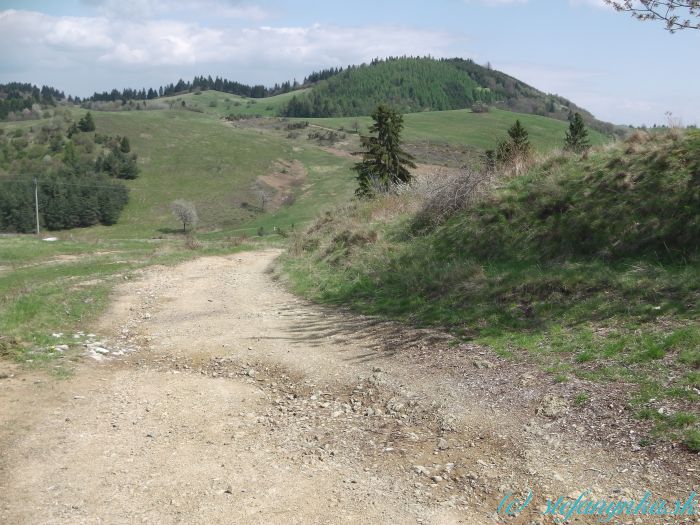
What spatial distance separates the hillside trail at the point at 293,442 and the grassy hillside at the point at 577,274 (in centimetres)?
94

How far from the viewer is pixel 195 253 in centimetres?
2673

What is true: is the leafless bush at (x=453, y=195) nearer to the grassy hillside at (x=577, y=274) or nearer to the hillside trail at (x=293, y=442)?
the grassy hillside at (x=577, y=274)

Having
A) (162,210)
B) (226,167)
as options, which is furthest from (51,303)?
(226,167)

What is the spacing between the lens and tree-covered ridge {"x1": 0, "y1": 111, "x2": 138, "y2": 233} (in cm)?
7594

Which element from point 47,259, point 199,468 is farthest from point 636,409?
point 47,259

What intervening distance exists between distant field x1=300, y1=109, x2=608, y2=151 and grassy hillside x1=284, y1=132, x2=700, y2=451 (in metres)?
109

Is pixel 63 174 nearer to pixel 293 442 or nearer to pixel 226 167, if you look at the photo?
pixel 226 167

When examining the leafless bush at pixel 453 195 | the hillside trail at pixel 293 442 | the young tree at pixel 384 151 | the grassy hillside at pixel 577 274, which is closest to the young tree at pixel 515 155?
the leafless bush at pixel 453 195

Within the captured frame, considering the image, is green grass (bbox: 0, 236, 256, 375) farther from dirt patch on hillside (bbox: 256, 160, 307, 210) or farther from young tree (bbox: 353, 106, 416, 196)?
dirt patch on hillside (bbox: 256, 160, 307, 210)

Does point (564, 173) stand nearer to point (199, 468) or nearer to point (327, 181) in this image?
point (199, 468)

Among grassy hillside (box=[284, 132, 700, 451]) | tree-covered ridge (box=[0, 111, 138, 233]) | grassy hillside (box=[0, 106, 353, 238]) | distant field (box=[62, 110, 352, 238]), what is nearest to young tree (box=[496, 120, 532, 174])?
grassy hillside (box=[284, 132, 700, 451])

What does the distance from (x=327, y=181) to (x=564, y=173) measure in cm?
7886

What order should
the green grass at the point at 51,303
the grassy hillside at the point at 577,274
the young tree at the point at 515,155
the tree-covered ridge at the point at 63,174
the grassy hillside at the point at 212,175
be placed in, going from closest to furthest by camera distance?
the grassy hillside at the point at 577,274, the green grass at the point at 51,303, the young tree at the point at 515,155, the grassy hillside at the point at 212,175, the tree-covered ridge at the point at 63,174

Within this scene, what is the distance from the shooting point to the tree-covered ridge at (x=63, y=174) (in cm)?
7594
